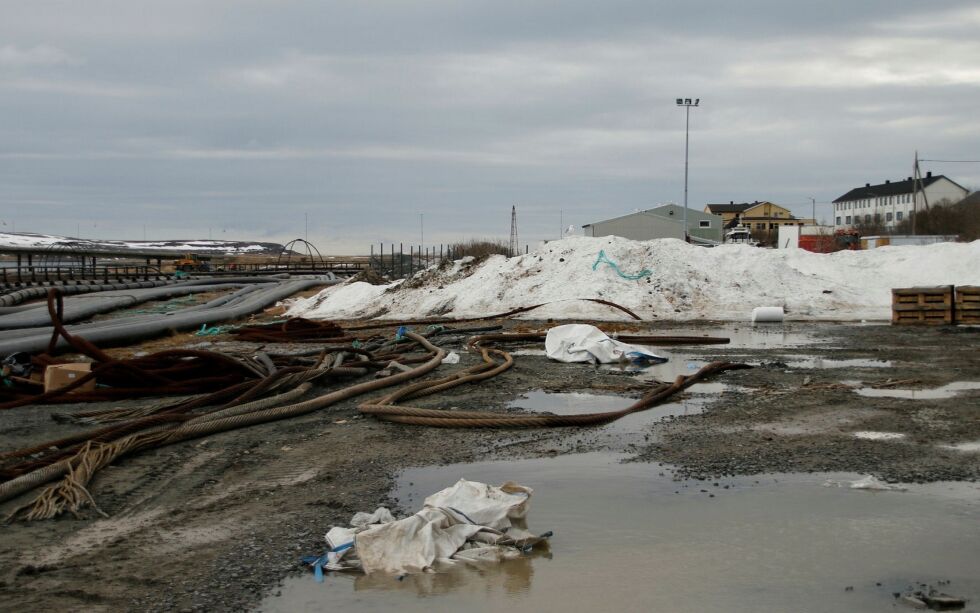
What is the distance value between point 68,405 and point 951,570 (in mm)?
8801

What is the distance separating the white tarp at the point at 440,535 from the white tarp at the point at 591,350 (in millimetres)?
7965

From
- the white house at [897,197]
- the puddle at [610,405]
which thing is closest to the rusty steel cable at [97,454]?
the puddle at [610,405]

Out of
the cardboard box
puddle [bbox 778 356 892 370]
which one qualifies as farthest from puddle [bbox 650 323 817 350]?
the cardboard box

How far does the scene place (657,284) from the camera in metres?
24.2

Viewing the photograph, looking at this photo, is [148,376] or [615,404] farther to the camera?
[148,376]

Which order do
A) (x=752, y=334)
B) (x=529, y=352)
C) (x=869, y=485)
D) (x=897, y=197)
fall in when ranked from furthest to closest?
(x=897, y=197) → (x=752, y=334) → (x=529, y=352) → (x=869, y=485)

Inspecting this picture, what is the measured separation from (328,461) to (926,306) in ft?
56.8

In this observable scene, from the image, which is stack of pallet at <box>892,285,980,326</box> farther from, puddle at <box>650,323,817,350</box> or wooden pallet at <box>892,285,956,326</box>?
puddle at <box>650,323,817,350</box>

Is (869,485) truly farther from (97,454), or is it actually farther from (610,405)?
(97,454)

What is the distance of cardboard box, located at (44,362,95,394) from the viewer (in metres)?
10.2

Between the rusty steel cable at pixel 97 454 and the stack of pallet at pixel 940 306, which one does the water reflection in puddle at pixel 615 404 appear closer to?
the rusty steel cable at pixel 97 454

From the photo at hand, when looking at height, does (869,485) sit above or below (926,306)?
below

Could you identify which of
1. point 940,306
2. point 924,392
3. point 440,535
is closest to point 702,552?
point 440,535

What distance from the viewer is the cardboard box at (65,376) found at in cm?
1018
